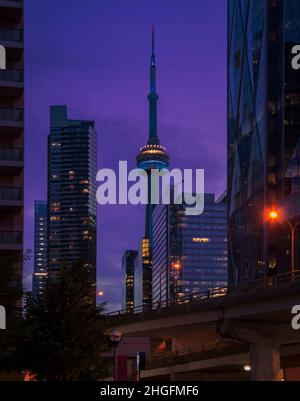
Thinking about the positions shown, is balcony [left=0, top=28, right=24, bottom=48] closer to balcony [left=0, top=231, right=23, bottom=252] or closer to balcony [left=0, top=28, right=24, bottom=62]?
balcony [left=0, top=28, right=24, bottom=62]

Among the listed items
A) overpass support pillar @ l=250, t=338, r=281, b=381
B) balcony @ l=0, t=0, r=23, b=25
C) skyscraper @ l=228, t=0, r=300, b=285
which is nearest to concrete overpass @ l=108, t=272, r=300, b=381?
overpass support pillar @ l=250, t=338, r=281, b=381

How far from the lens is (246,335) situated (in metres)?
63.5

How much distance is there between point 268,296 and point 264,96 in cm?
9482

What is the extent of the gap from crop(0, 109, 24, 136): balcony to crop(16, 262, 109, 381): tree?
27.7 metres

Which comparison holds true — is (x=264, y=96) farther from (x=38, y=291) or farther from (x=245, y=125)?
(x=38, y=291)

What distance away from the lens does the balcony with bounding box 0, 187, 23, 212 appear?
226ft

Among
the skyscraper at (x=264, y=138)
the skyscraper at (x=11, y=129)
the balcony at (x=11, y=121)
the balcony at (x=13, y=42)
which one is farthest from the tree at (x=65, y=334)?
the skyscraper at (x=264, y=138)

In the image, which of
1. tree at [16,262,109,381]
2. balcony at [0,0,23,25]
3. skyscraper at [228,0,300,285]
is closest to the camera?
tree at [16,262,109,381]

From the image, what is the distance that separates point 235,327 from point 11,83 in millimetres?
28402

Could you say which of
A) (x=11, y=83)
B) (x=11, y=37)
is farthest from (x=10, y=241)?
(x=11, y=37)

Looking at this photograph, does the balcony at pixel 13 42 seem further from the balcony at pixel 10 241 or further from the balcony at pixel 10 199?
the balcony at pixel 10 241

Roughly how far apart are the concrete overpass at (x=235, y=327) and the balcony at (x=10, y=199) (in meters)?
12.7

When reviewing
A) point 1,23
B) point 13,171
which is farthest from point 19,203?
point 1,23

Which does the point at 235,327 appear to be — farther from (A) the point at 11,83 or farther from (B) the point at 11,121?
(A) the point at 11,83
